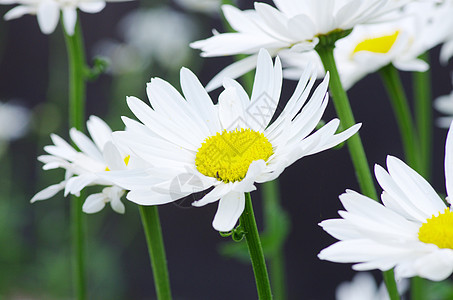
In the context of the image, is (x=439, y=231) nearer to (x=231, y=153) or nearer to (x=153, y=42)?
(x=231, y=153)

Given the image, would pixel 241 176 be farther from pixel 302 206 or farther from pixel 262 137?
pixel 302 206

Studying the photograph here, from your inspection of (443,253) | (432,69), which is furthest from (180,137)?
(432,69)

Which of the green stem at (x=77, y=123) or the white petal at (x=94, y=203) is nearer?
the white petal at (x=94, y=203)

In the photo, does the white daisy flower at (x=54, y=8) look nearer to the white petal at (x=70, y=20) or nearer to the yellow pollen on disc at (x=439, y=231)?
the white petal at (x=70, y=20)

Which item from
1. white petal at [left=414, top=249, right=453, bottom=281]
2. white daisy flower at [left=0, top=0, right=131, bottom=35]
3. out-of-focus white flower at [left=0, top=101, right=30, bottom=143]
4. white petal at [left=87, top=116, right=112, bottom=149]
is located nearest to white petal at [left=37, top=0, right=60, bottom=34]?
white daisy flower at [left=0, top=0, right=131, bottom=35]

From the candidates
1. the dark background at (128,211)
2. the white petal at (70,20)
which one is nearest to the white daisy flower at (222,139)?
the white petal at (70,20)

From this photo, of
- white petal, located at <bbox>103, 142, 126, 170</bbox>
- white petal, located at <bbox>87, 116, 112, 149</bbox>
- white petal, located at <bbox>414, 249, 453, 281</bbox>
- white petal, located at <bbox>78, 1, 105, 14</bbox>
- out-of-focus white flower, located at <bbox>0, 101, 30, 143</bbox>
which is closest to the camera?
white petal, located at <bbox>414, 249, 453, 281</bbox>

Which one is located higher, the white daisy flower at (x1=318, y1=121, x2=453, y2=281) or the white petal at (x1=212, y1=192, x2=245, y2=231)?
the white petal at (x1=212, y1=192, x2=245, y2=231)

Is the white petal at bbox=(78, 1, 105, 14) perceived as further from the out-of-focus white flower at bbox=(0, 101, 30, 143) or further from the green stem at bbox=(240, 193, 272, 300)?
the out-of-focus white flower at bbox=(0, 101, 30, 143)
